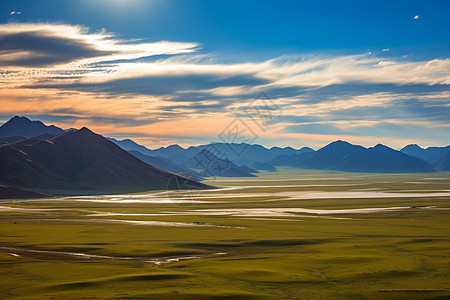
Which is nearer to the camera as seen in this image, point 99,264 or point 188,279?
point 188,279

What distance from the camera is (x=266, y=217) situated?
92.1m

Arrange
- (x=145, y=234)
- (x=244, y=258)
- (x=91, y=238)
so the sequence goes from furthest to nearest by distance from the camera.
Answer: (x=145, y=234), (x=91, y=238), (x=244, y=258)

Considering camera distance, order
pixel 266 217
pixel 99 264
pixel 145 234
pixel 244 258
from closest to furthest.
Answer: pixel 99 264 < pixel 244 258 < pixel 145 234 < pixel 266 217

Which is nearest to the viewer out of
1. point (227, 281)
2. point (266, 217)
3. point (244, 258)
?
point (227, 281)

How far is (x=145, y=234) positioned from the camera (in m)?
67.6

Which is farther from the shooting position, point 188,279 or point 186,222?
point 186,222

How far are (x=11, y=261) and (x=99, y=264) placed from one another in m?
8.70

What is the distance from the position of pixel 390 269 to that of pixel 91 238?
38.0 metres

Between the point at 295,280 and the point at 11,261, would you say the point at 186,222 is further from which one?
the point at 295,280

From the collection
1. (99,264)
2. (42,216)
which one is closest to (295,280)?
(99,264)

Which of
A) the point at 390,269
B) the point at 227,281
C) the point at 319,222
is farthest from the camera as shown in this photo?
the point at 319,222

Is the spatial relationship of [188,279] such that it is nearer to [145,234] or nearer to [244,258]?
[244,258]

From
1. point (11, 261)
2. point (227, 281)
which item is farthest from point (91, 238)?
point (227, 281)

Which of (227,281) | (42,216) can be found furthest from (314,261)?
(42,216)
